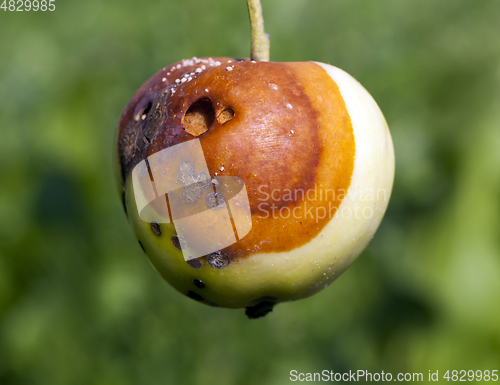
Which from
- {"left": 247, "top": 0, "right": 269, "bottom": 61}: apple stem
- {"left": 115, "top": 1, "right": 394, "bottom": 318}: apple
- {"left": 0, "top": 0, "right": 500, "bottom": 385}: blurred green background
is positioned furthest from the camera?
{"left": 0, "top": 0, "right": 500, "bottom": 385}: blurred green background

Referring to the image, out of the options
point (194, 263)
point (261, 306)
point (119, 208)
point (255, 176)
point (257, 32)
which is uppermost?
point (257, 32)

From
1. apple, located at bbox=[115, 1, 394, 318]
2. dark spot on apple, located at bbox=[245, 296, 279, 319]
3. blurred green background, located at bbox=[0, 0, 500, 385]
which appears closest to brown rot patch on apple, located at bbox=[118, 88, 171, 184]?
apple, located at bbox=[115, 1, 394, 318]

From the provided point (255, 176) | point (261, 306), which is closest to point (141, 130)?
point (255, 176)

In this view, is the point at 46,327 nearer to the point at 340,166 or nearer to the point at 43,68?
the point at 43,68

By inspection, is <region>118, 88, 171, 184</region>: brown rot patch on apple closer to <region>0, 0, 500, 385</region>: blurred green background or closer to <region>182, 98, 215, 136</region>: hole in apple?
<region>182, 98, 215, 136</region>: hole in apple

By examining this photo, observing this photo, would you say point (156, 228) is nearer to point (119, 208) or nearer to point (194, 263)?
point (194, 263)

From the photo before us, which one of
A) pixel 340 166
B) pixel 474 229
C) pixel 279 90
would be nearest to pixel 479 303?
pixel 474 229

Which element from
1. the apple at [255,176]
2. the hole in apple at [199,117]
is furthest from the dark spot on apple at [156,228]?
the hole in apple at [199,117]
